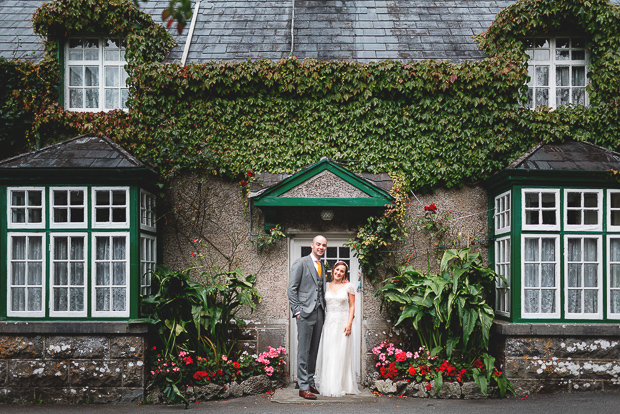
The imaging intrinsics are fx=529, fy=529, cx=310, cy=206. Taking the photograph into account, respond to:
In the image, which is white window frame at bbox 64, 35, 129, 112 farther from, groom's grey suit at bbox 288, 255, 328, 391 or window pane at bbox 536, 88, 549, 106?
window pane at bbox 536, 88, 549, 106

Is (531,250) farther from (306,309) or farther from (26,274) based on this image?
(26,274)

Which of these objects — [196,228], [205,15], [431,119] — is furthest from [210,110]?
[431,119]

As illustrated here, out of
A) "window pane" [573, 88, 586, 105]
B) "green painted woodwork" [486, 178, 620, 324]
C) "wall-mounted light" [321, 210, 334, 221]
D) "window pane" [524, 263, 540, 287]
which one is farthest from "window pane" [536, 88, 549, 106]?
"wall-mounted light" [321, 210, 334, 221]

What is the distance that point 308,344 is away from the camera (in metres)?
6.70

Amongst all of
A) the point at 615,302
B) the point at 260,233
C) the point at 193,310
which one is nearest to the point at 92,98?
the point at 260,233

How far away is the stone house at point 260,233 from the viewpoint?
23.4 feet

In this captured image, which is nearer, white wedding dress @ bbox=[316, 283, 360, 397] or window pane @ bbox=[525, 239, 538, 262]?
white wedding dress @ bbox=[316, 283, 360, 397]

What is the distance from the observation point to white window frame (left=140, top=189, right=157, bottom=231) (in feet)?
25.1

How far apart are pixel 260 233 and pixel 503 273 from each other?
12.1 feet

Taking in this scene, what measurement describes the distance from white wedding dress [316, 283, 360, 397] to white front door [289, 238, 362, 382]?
1.23 metres

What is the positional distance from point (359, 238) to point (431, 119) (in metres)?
2.16

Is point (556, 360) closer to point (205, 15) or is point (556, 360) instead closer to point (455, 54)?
point (455, 54)

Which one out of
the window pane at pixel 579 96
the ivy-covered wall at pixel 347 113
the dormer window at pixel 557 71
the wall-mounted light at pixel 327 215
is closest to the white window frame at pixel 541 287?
the ivy-covered wall at pixel 347 113

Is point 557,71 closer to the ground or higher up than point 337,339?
higher up
